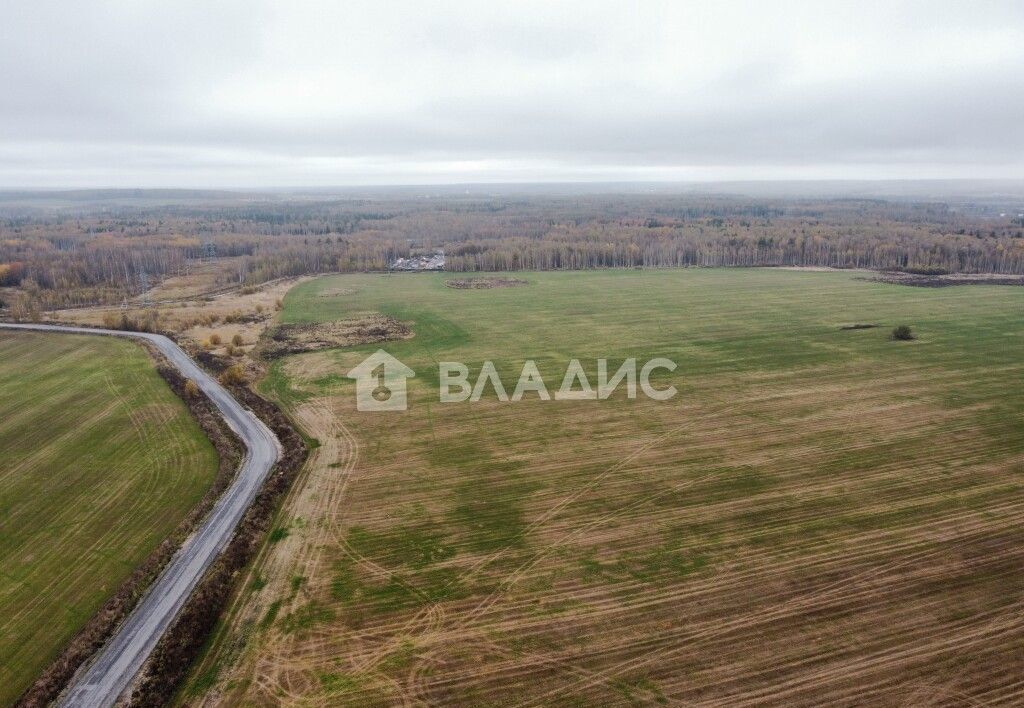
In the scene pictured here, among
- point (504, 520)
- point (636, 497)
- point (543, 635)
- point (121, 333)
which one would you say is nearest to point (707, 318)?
point (636, 497)

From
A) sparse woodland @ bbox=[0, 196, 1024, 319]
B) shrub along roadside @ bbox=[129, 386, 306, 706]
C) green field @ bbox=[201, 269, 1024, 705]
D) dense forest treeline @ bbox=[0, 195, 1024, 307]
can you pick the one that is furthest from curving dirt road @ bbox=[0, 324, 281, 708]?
dense forest treeline @ bbox=[0, 195, 1024, 307]

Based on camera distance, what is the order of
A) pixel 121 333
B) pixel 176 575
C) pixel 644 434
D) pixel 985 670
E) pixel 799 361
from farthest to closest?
pixel 121 333 → pixel 799 361 → pixel 644 434 → pixel 176 575 → pixel 985 670

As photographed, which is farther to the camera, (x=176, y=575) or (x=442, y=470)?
(x=442, y=470)

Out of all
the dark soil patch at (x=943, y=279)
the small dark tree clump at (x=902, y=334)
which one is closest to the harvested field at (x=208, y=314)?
the small dark tree clump at (x=902, y=334)

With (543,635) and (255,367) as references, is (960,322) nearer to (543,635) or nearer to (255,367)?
(543,635)

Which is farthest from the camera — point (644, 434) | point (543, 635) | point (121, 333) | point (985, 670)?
point (121, 333)
